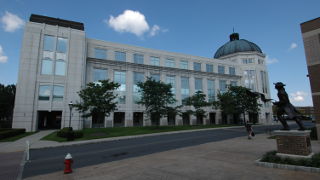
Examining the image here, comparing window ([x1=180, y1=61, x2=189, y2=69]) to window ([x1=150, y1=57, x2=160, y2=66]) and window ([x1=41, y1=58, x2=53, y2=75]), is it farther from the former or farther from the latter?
window ([x1=41, y1=58, x2=53, y2=75])

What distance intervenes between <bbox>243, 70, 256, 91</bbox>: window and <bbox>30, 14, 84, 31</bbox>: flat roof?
162 feet

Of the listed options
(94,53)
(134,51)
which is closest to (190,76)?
(134,51)

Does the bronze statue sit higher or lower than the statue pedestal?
higher

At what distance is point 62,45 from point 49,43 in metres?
2.19

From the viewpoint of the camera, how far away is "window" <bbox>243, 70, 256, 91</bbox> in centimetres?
5969

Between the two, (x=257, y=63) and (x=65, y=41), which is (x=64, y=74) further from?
(x=257, y=63)

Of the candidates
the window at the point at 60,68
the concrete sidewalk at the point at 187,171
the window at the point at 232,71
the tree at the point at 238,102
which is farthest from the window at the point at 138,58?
the concrete sidewalk at the point at 187,171

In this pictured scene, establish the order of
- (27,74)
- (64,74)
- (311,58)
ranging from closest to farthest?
(311,58) → (27,74) → (64,74)

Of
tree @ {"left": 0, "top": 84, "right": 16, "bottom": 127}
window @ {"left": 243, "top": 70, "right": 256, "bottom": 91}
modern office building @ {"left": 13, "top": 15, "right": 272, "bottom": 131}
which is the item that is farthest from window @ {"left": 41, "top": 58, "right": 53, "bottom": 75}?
window @ {"left": 243, "top": 70, "right": 256, "bottom": 91}

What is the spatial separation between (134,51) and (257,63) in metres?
39.3

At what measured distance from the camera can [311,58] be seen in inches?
678

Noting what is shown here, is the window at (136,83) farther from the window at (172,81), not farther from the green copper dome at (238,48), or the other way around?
the green copper dome at (238,48)

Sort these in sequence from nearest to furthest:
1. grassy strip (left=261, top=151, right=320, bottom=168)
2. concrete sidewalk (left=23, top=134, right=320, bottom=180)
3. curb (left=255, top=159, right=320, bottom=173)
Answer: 1. concrete sidewalk (left=23, top=134, right=320, bottom=180)
2. curb (left=255, top=159, right=320, bottom=173)
3. grassy strip (left=261, top=151, right=320, bottom=168)

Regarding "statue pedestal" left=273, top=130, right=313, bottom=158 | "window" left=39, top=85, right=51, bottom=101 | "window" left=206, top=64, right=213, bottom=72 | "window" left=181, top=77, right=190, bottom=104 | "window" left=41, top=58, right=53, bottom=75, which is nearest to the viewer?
"statue pedestal" left=273, top=130, right=313, bottom=158
